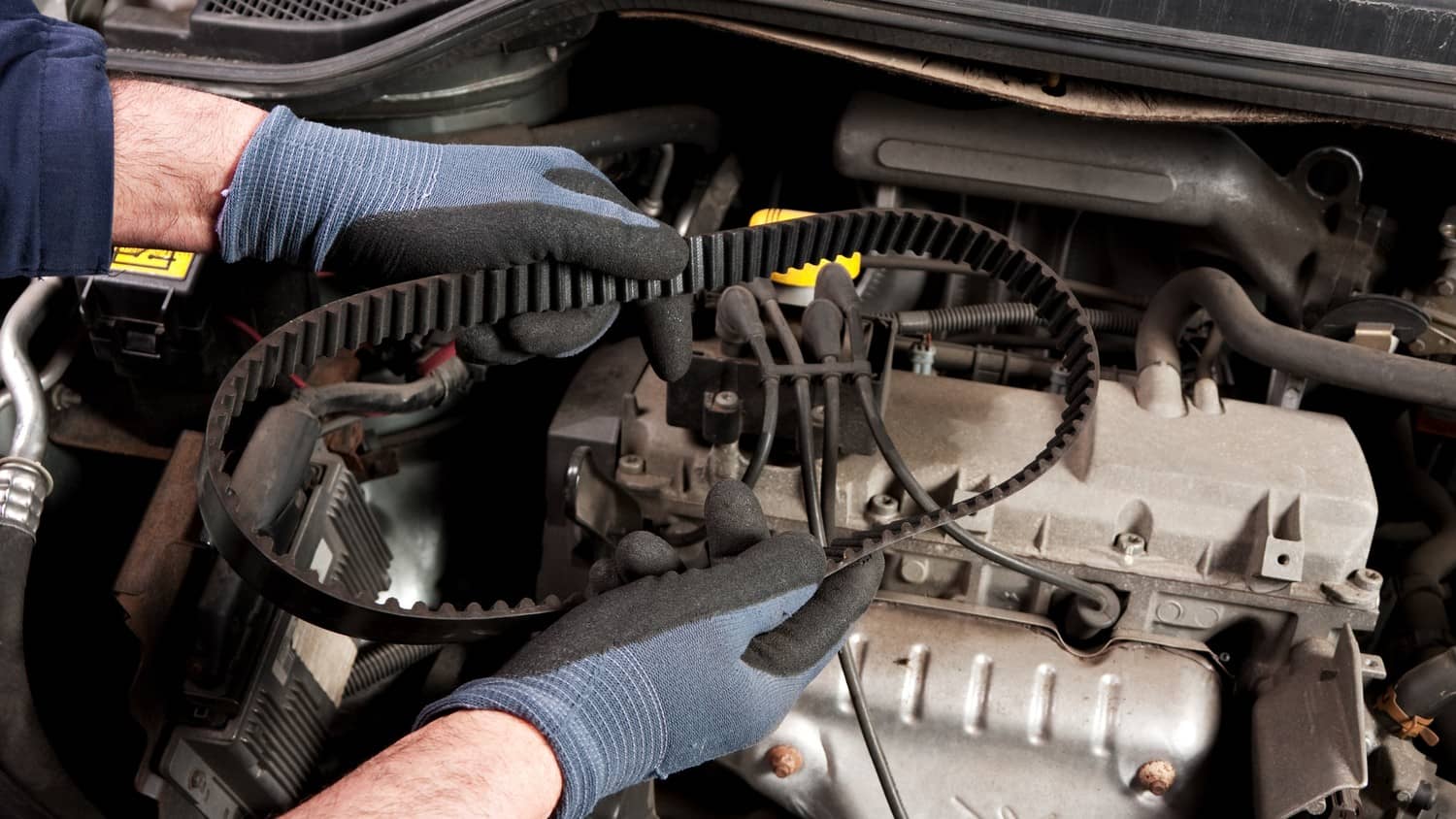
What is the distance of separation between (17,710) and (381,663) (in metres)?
0.43

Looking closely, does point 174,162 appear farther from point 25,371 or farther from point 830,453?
point 830,453

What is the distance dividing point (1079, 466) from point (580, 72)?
3.16 ft

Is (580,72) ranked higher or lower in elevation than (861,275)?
higher

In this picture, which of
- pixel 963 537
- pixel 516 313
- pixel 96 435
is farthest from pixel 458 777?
pixel 96 435

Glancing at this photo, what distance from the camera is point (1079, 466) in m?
1.20

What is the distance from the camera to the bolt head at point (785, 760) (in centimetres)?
120

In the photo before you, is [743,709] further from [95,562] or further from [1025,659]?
[95,562]

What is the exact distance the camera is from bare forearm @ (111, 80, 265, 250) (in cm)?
110

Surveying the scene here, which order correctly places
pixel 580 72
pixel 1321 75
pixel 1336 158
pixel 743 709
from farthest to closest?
pixel 580 72 → pixel 1336 158 → pixel 1321 75 → pixel 743 709

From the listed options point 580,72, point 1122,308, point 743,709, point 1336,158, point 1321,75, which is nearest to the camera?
point 743,709

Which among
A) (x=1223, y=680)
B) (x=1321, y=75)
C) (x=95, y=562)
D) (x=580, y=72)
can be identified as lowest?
(x=95, y=562)

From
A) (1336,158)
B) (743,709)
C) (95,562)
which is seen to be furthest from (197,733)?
(1336,158)

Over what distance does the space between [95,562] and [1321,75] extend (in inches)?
62.5

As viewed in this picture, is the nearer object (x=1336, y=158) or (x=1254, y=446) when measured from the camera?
(x=1254, y=446)
